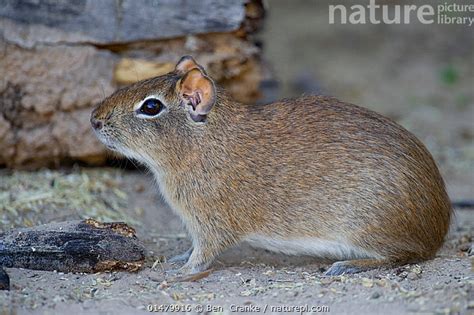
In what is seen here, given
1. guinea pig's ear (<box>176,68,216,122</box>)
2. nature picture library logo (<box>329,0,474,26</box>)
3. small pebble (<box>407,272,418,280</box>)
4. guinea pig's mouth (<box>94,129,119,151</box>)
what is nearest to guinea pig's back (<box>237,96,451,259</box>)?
small pebble (<box>407,272,418,280</box>)

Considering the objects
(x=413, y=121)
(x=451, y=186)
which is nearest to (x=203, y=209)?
(x=451, y=186)

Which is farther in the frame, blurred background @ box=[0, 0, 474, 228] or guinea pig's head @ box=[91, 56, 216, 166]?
blurred background @ box=[0, 0, 474, 228]

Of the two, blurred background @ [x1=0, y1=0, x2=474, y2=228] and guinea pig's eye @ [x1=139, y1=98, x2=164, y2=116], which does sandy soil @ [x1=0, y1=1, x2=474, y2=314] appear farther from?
guinea pig's eye @ [x1=139, y1=98, x2=164, y2=116]

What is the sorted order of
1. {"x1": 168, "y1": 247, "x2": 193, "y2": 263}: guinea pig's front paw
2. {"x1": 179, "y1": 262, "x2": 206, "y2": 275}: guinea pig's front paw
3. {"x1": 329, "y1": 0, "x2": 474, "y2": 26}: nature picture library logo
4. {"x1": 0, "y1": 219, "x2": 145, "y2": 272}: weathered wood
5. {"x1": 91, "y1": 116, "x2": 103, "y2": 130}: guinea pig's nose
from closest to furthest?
{"x1": 0, "y1": 219, "x2": 145, "y2": 272}: weathered wood < {"x1": 179, "y1": 262, "x2": 206, "y2": 275}: guinea pig's front paw < {"x1": 91, "y1": 116, "x2": 103, "y2": 130}: guinea pig's nose < {"x1": 168, "y1": 247, "x2": 193, "y2": 263}: guinea pig's front paw < {"x1": 329, "y1": 0, "x2": 474, "y2": 26}: nature picture library logo

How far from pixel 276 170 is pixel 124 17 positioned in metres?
2.46

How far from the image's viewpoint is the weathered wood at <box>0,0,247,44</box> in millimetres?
7645

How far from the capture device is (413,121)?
1119 centimetres

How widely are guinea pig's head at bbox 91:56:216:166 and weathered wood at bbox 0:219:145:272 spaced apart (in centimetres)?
Result: 78

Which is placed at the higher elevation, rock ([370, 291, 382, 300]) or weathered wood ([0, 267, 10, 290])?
weathered wood ([0, 267, 10, 290])

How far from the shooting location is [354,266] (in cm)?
627

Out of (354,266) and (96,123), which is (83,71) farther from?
(354,266)

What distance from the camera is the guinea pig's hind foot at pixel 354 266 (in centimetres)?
622

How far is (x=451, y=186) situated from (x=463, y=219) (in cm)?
117

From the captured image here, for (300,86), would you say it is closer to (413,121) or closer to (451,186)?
(413,121)
